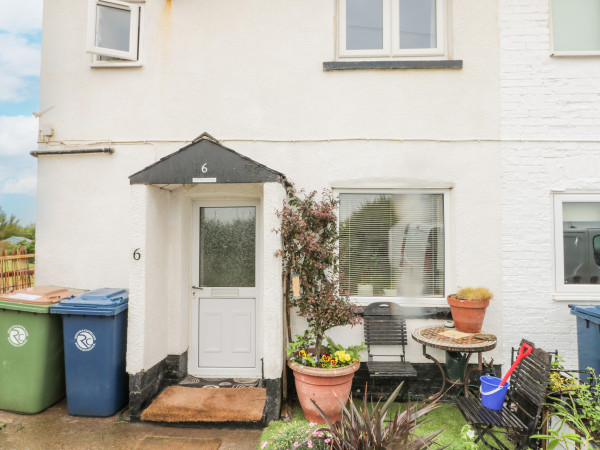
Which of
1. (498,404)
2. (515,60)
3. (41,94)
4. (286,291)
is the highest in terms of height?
(515,60)

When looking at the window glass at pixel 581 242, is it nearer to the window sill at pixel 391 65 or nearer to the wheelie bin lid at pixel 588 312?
the wheelie bin lid at pixel 588 312

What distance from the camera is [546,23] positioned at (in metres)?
4.57

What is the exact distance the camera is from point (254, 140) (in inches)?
185

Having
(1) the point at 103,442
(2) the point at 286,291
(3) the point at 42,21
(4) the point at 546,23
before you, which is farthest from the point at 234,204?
(4) the point at 546,23

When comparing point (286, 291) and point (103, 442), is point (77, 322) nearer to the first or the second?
point (103, 442)

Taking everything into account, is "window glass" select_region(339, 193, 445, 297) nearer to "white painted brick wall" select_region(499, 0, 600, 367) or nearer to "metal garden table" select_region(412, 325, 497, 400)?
"metal garden table" select_region(412, 325, 497, 400)

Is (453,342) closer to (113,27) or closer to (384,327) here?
(384,327)

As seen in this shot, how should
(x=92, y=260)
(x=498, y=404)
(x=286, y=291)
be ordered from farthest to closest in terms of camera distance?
1. (x=92, y=260)
2. (x=286, y=291)
3. (x=498, y=404)

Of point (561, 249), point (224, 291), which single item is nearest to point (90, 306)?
point (224, 291)

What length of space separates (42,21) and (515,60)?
19.7 feet

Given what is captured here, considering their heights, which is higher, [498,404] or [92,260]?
[92,260]

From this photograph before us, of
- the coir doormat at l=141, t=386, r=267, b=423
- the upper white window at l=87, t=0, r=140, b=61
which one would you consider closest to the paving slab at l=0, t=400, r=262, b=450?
the coir doormat at l=141, t=386, r=267, b=423

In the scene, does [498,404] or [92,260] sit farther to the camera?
[92,260]

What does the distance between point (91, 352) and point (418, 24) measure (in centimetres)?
542
